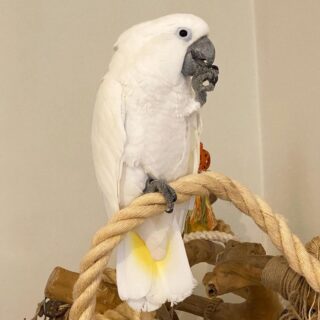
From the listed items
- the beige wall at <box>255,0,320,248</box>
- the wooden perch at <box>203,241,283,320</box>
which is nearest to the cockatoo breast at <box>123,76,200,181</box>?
the wooden perch at <box>203,241,283,320</box>

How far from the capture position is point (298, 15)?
125cm

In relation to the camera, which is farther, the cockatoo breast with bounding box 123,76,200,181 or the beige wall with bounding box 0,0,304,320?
the beige wall with bounding box 0,0,304,320

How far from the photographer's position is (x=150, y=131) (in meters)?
0.79

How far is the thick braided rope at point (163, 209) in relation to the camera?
0.72m

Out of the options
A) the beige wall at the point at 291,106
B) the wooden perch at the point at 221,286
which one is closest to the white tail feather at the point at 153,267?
the wooden perch at the point at 221,286

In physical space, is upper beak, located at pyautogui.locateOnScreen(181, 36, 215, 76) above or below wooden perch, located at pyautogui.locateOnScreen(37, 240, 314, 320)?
above

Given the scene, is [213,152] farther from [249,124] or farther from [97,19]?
[97,19]

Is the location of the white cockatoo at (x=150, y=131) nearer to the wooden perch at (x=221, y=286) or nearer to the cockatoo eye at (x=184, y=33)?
the cockatoo eye at (x=184, y=33)

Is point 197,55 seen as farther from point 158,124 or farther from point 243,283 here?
point 243,283

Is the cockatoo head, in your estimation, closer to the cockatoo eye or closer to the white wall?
the cockatoo eye

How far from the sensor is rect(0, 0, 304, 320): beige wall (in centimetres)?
121

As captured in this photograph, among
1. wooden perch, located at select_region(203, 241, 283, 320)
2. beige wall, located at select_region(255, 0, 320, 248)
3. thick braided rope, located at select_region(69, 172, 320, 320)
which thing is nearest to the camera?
thick braided rope, located at select_region(69, 172, 320, 320)

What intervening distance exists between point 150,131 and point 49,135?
1.76 ft

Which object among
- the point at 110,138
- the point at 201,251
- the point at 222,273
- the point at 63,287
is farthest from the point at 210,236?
the point at 110,138
